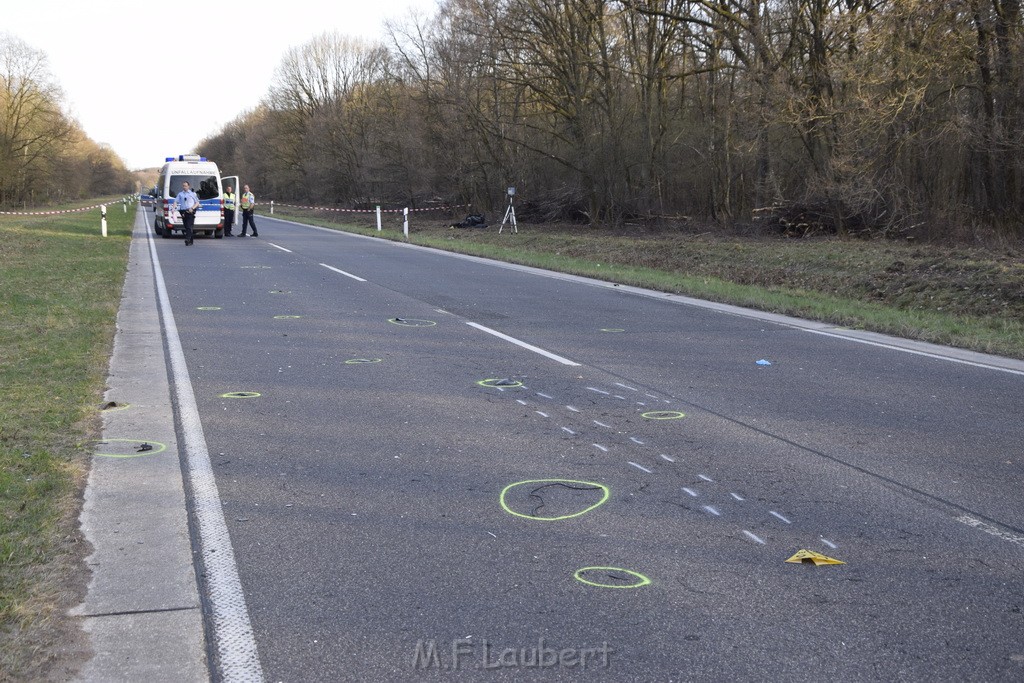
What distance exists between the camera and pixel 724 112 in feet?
102

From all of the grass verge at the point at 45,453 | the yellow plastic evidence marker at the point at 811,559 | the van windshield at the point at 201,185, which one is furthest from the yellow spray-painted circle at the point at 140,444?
the van windshield at the point at 201,185

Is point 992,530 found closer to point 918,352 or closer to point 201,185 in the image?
point 918,352

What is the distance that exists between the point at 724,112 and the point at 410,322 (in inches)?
861

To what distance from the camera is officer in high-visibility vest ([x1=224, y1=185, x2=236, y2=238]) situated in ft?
105

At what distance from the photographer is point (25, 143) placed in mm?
66438

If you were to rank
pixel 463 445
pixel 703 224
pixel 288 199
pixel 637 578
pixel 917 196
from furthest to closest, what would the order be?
pixel 288 199 → pixel 703 224 → pixel 917 196 → pixel 463 445 → pixel 637 578

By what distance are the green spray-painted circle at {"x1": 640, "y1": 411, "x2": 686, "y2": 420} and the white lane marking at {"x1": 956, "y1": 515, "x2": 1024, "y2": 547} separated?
2.49 metres

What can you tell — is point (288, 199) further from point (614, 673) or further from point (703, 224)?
point (614, 673)

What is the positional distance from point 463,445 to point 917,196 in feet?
65.6

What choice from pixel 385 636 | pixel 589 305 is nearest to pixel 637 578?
pixel 385 636

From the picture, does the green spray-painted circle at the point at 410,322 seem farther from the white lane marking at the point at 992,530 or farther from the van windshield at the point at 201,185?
the van windshield at the point at 201,185

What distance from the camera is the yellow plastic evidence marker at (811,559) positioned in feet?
14.1

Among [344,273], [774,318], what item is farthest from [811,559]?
[344,273]

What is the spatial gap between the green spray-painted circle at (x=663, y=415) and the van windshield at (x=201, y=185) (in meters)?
27.1
